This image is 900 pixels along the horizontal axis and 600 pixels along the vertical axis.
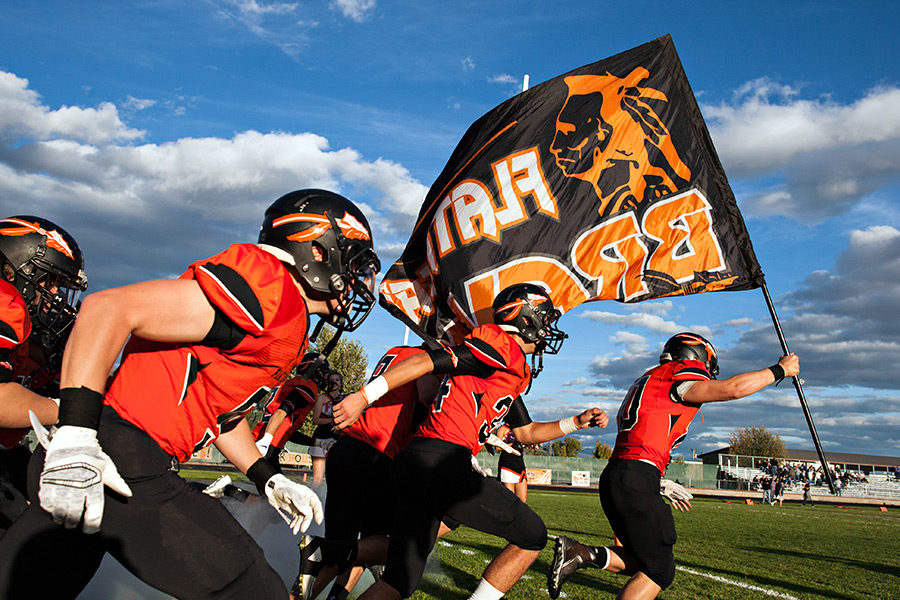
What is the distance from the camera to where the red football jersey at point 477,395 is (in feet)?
13.5

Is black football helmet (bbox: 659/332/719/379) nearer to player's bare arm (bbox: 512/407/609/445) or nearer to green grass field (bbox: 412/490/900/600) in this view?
player's bare arm (bbox: 512/407/609/445)

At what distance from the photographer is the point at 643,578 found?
15.1 ft

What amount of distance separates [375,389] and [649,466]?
7.19 ft

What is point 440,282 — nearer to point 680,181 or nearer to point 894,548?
point 680,181

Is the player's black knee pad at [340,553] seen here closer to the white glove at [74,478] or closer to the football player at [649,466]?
the football player at [649,466]

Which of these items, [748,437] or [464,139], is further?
[748,437]

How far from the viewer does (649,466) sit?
4.88 metres

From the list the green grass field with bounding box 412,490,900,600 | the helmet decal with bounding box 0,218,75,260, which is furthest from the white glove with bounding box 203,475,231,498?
the green grass field with bounding box 412,490,900,600

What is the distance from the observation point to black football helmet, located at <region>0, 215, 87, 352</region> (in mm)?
4262

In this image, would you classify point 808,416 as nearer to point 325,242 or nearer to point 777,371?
point 777,371

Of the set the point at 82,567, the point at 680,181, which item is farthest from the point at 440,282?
the point at 82,567

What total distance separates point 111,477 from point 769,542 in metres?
12.3

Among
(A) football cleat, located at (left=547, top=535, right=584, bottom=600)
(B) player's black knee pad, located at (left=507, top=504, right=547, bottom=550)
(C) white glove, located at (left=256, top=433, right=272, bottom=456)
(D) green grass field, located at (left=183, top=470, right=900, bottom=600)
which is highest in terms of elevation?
(C) white glove, located at (left=256, top=433, right=272, bottom=456)

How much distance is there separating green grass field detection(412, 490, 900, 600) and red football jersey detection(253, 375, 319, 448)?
8.70ft
